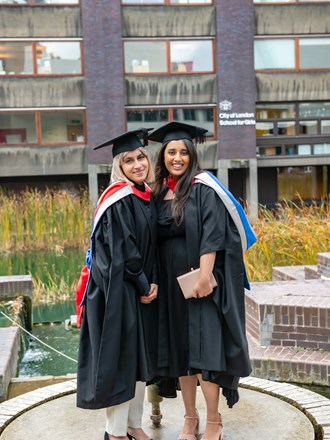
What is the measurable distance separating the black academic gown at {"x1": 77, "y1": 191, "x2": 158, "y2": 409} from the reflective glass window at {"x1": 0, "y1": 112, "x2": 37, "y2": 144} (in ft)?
71.5

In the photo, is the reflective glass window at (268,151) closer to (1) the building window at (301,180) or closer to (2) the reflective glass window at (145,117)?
(1) the building window at (301,180)

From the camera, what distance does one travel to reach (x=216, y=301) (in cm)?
344

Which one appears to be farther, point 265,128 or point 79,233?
point 265,128

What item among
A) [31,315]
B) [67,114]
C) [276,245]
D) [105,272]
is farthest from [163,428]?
[67,114]

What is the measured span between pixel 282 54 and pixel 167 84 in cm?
499

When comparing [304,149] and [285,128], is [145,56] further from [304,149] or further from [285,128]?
[304,149]

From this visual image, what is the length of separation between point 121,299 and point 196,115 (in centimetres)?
2194

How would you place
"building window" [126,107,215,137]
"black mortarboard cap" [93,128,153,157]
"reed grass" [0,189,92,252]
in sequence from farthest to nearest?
"building window" [126,107,215,137] < "reed grass" [0,189,92,252] < "black mortarboard cap" [93,128,153,157]

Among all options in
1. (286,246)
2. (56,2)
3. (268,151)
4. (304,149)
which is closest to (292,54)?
(304,149)

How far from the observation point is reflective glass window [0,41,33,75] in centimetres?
2373

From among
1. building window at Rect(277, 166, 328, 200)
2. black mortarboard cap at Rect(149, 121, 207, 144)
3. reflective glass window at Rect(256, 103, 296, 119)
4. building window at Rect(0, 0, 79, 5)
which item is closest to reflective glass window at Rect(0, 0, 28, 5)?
building window at Rect(0, 0, 79, 5)

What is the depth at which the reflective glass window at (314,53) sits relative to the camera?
25000mm

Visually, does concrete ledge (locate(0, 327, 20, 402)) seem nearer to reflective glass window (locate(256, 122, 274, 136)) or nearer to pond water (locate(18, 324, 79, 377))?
pond water (locate(18, 324, 79, 377))

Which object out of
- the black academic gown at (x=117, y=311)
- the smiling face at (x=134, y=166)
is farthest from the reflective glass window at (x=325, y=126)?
the black academic gown at (x=117, y=311)
